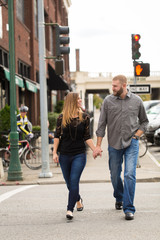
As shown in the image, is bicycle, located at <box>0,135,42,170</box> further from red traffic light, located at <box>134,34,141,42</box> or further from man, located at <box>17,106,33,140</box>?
red traffic light, located at <box>134,34,141,42</box>

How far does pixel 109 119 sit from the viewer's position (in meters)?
6.38

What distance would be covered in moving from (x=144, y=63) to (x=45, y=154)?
379 cm

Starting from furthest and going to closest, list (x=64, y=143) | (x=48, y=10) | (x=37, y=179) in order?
(x=48, y=10) < (x=37, y=179) < (x=64, y=143)

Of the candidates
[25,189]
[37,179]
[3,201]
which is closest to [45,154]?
[37,179]

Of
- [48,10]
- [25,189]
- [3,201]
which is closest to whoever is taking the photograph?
[3,201]

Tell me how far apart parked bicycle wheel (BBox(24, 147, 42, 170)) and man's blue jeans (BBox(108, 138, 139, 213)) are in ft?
20.1

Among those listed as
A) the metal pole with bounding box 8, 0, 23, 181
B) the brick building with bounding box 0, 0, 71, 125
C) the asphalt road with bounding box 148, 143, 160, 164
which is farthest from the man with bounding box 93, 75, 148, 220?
the asphalt road with bounding box 148, 143, 160, 164

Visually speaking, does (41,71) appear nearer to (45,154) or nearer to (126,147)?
(45,154)

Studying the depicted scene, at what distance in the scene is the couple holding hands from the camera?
20.0 ft

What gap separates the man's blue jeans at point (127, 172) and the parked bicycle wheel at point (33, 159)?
612cm

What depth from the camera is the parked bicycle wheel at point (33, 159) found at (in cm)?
1249

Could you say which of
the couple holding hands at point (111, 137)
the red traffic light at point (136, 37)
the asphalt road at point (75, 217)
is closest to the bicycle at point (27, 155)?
the asphalt road at point (75, 217)

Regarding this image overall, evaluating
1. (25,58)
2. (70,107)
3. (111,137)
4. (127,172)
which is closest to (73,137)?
(70,107)

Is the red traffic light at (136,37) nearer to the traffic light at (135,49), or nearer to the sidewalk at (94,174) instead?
the traffic light at (135,49)
